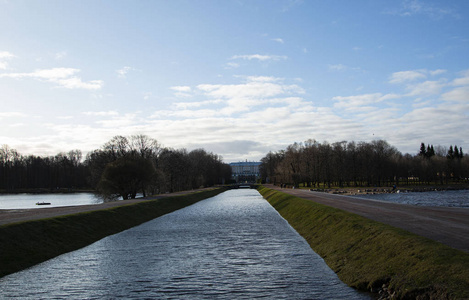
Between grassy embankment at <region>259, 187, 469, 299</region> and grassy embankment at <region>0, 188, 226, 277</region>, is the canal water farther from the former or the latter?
grassy embankment at <region>0, 188, 226, 277</region>

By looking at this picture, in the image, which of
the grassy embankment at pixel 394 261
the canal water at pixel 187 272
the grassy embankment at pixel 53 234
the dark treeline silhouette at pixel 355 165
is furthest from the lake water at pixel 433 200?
the dark treeline silhouette at pixel 355 165

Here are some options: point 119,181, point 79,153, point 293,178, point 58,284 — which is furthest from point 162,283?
point 79,153

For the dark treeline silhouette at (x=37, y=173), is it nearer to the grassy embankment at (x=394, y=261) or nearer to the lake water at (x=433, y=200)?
the lake water at (x=433, y=200)

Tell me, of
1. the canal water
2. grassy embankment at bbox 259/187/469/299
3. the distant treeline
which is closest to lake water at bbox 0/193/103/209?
the distant treeline

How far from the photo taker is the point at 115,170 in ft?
251

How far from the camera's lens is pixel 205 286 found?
53.7ft

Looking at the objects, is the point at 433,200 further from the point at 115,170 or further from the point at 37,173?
the point at 37,173

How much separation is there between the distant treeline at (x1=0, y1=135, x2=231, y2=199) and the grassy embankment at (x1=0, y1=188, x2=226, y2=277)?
34565mm

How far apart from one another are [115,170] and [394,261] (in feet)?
222

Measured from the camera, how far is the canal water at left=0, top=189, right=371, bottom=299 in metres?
Result: 15.4

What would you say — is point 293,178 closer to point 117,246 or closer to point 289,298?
point 117,246

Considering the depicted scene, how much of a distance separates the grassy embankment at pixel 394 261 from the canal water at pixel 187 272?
2.65 feet

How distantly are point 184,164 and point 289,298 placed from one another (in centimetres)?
11077

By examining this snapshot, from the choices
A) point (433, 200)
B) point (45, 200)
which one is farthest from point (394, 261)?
point (45, 200)
